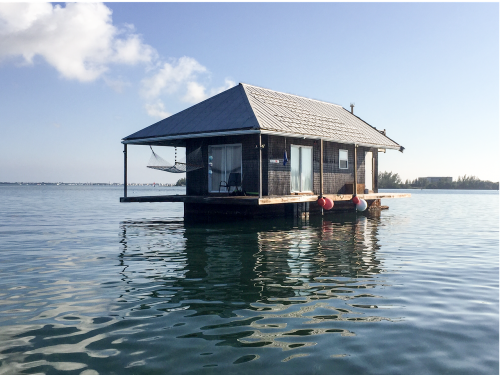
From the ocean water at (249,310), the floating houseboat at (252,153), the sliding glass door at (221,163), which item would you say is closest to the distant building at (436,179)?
the floating houseboat at (252,153)

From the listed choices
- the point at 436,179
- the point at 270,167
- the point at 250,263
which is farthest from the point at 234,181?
the point at 436,179

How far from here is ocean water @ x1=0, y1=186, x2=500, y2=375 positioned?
189 inches

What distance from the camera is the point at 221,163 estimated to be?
21.4m

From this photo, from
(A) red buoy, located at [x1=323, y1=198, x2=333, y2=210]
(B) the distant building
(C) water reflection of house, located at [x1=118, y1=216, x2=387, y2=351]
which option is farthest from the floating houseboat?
(B) the distant building

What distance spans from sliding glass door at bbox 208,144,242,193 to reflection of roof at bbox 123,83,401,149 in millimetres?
1488

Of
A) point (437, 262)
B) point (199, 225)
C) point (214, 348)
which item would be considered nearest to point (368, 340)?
point (214, 348)

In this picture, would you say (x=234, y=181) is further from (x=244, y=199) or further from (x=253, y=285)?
(x=253, y=285)

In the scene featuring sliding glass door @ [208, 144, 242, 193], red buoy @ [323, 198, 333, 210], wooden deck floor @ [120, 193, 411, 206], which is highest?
sliding glass door @ [208, 144, 242, 193]

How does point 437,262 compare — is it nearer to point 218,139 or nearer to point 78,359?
point 78,359

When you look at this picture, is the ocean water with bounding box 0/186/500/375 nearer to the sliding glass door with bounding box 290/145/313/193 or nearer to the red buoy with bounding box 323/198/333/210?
the red buoy with bounding box 323/198/333/210

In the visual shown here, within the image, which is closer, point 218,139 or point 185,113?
point 218,139

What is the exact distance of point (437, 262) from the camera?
11.1 meters

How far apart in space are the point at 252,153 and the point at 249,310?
1413 cm

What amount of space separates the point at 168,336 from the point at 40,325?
1.77 metres
